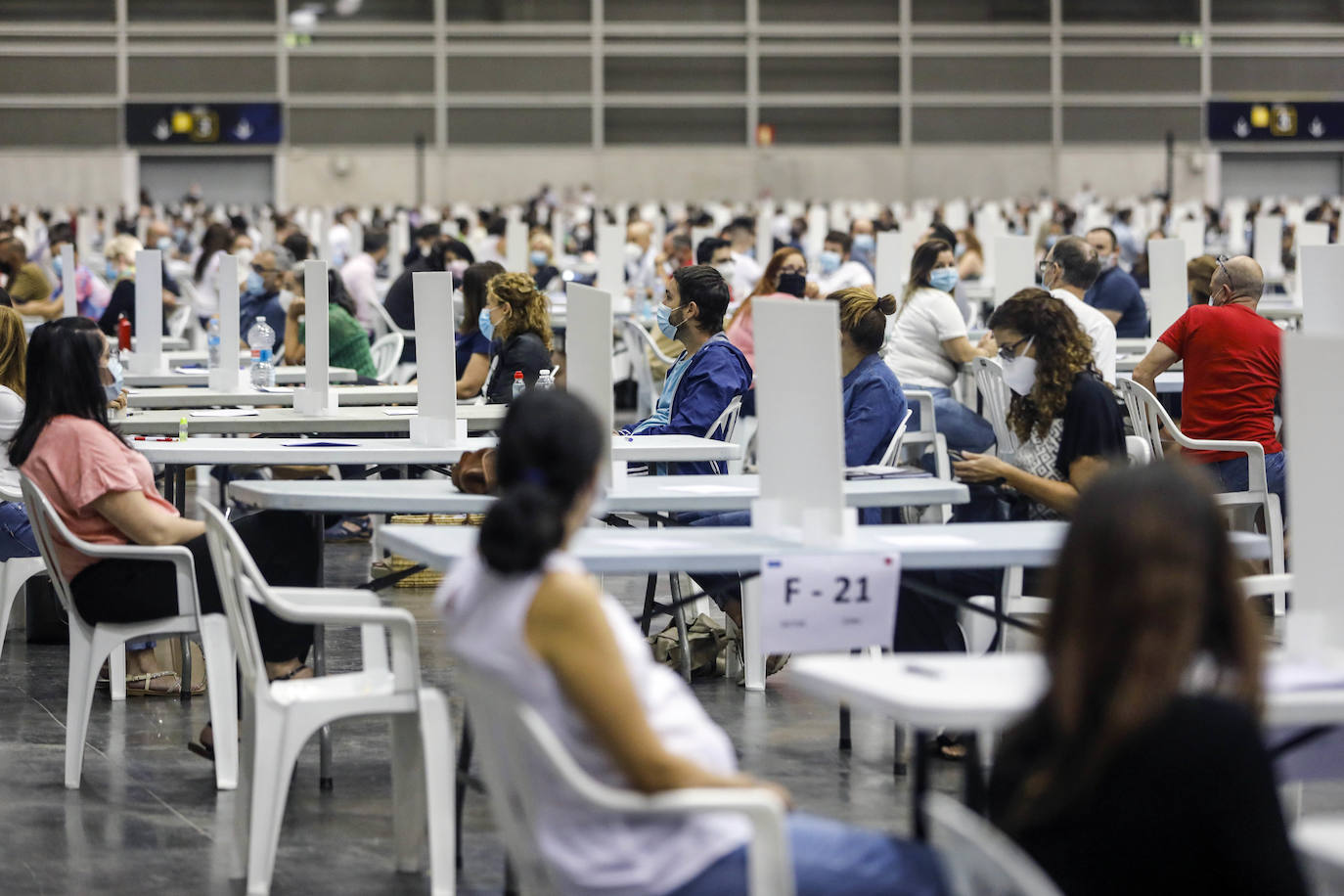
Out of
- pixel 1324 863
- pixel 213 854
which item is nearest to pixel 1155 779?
pixel 1324 863

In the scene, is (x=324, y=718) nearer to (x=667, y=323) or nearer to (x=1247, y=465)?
(x=667, y=323)

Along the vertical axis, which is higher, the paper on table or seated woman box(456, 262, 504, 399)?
seated woman box(456, 262, 504, 399)

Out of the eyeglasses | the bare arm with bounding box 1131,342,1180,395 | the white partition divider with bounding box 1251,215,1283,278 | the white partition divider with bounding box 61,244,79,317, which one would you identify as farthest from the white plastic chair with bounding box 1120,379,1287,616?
the white partition divider with bounding box 1251,215,1283,278

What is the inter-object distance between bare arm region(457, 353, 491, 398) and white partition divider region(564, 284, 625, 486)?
8.81 ft

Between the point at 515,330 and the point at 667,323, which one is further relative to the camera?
the point at 515,330

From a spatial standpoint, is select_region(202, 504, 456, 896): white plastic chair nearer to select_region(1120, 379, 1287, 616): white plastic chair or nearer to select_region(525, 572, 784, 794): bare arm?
select_region(525, 572, 784, 794): bare arm

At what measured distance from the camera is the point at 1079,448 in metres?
4.44

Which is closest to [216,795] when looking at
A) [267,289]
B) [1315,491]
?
[1315,491]

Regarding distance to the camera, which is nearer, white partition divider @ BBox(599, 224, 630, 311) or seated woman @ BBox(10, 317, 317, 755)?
seated woman @ BBox(10, 317, 317, 755)

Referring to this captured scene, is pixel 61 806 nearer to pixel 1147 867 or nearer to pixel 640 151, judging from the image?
pixel 1147 867

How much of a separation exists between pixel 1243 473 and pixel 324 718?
361 centimetres

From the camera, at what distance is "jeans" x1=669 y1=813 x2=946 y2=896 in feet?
7.72

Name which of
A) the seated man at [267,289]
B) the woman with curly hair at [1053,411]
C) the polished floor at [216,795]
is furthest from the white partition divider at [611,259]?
the woman with curly hair at [1053,411]

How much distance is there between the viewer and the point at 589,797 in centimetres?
231
